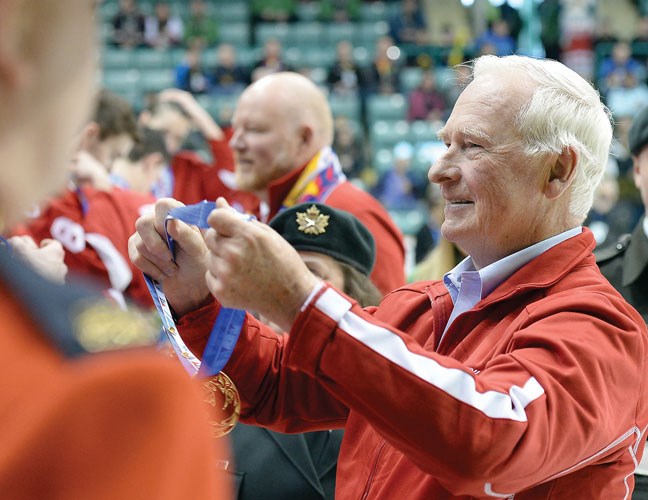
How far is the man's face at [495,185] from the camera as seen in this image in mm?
1851

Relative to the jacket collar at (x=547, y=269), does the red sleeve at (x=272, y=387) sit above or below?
below

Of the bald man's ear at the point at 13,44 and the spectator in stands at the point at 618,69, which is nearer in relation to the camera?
the bald man's ear at the point at 13,44

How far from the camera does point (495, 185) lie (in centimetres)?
186

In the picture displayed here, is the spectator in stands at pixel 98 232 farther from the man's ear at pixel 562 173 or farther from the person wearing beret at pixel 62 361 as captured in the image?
the person wearing beret at pixel 62 361

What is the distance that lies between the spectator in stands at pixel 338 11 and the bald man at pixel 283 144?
508 inches

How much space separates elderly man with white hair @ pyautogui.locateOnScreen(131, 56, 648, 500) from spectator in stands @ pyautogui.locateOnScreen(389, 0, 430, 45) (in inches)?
565

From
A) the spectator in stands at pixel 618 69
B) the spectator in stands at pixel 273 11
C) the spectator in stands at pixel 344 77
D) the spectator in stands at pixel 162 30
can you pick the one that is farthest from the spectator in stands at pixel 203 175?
the spectator in stands at pixel 273 11

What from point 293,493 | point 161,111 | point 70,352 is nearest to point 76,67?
point 70,352

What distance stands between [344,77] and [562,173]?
12573 mm

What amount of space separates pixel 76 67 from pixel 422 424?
99 cm

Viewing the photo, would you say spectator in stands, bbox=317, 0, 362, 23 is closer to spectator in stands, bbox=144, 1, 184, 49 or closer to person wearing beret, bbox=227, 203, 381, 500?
spectator in stands, bbox=144, 1, 184, 49

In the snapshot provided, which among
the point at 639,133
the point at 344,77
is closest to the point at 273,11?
the point at 344,77

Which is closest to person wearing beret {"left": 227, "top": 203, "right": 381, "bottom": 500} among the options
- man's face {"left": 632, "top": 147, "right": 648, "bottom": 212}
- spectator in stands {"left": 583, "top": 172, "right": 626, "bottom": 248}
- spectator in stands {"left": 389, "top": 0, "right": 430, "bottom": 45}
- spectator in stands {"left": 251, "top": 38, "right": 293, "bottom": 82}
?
man's face {"left": 632, "top": 147, "right": 648, "bottom": 212}

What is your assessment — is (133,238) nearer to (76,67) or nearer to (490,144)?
(490,144)
